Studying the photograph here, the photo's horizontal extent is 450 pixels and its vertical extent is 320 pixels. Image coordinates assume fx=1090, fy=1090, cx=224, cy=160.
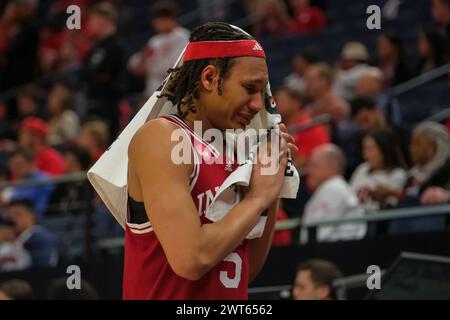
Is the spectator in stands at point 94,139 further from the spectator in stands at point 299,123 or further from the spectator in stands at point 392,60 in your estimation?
the spectator in stands at point 392,60

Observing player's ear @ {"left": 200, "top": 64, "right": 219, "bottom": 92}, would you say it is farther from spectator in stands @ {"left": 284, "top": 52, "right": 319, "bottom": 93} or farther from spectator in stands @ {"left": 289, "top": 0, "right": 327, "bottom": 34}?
spectator in stands @ {"left": 289, "top": 0, "right": 327, "bottom": 34}

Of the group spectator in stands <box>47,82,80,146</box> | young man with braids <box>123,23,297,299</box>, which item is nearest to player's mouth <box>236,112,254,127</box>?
young man with braids <box>123,23,297,299</box>

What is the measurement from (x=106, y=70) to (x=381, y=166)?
384 cm

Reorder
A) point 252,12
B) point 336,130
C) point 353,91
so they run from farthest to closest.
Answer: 1. point 252,12
2. point 353,91
3. point 336,130

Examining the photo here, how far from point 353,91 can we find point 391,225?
2791 mm

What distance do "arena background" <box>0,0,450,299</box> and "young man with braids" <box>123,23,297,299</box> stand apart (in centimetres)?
211

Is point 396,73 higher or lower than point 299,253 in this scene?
higher

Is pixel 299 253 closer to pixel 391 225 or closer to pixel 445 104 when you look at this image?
pixel 391 225

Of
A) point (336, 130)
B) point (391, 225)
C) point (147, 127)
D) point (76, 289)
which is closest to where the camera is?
point (147, 127)

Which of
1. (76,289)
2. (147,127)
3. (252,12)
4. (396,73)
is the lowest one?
(76,289)

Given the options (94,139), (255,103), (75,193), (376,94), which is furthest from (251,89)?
(94,139)

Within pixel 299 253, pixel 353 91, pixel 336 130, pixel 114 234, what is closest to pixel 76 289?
pixel 299 253

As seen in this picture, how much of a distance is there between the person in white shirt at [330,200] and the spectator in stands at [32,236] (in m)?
2.04

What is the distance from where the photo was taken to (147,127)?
3436 mm
